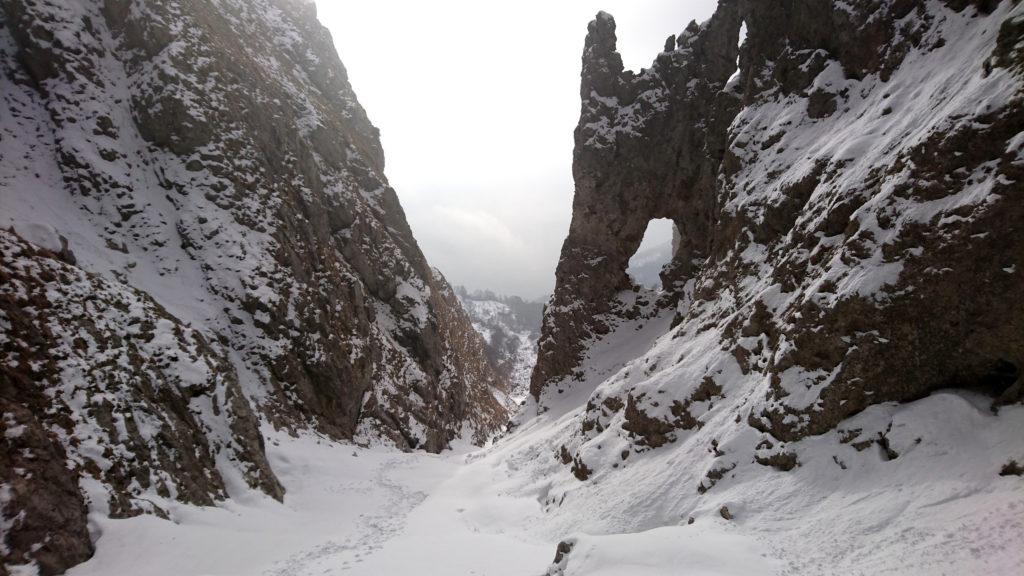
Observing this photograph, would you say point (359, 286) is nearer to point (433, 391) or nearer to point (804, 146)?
point (433, 391)

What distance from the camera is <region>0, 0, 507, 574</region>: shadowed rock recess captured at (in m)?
12.5

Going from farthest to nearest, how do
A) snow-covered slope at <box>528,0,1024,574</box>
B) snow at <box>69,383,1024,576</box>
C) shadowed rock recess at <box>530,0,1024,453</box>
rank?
shadowed rock recess at <box>530,0,1024,453</box>, snow-covered slope at <box>528,0,1024,574</box>, snow at <box>69,383,1024,576</box>

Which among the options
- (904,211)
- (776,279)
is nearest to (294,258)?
(776,279)

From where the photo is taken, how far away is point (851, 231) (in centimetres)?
1322

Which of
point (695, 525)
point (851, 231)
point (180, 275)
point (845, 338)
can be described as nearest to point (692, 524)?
point (695, 525)

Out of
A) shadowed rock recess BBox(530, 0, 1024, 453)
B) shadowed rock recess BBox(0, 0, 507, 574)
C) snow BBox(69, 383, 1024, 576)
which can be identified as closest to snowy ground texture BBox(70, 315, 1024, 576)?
snow BBox(69, 383, 1024, 576)

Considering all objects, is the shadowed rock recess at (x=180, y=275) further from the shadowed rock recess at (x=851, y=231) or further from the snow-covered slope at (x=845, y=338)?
the shadowed rock recess at (x=851, y=231)

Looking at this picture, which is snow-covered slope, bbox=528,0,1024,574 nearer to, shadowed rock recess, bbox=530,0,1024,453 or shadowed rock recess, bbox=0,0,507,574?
shadowed rock recess, bbox=530,0,1024,453

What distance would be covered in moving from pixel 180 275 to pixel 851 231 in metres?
31.2

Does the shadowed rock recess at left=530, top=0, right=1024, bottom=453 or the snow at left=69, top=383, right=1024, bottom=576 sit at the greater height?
the shadowed rock recess at left=530, top=0, right=1024, bottom=453

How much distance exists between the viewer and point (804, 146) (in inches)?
765

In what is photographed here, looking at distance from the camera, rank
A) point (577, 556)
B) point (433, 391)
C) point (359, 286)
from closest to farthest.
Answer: point (577, 556), point (359, 286), point (433, 391)

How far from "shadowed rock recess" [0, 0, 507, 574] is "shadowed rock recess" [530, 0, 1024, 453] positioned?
1680cm

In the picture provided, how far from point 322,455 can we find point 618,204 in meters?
29.6
